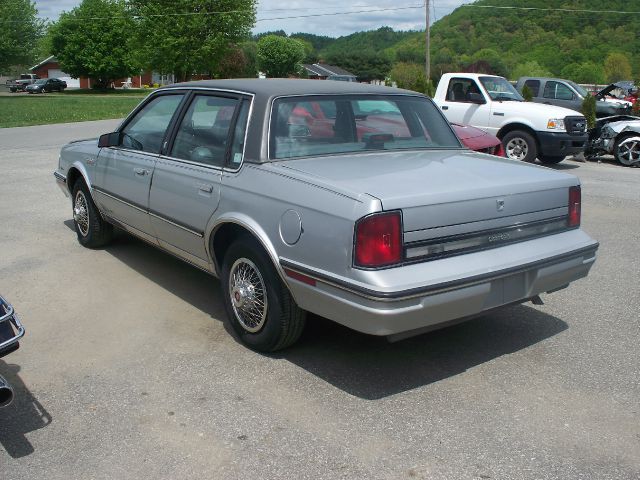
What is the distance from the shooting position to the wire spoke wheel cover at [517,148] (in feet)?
43.5

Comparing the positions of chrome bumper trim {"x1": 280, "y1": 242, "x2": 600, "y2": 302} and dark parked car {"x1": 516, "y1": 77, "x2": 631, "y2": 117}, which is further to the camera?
dark parked car {"x1": 516, "y1": 77, "x2": 631, "y2": 117}

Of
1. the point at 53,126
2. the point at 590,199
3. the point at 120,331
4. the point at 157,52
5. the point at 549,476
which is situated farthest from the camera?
the point at 157,52

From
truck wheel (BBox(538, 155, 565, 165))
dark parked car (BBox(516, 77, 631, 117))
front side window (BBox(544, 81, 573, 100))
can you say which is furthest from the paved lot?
front side window (BBox(544, 81, 573, 100))

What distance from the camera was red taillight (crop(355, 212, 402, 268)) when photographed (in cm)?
351

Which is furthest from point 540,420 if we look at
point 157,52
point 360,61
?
point 360,61

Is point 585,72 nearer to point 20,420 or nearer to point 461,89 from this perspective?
point 461,89

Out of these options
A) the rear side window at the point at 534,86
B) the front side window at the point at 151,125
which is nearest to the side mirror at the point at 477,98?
the rear side window at the point at 534,86

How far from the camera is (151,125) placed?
18.3 feet

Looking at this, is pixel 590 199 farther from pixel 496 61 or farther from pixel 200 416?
pixel 496 61

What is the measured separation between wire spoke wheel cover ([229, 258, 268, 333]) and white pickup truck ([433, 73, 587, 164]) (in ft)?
32.6

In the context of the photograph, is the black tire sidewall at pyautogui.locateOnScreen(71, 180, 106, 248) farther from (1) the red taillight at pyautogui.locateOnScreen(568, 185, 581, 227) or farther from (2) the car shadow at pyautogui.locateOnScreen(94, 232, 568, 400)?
(1) the red taillight at pyautogui.locateOnScreen(568, 185, 581, 227)

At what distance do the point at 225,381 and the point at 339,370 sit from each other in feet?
2.23

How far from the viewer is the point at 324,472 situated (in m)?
3.11

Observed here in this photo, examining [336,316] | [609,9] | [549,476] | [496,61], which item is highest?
[609,9]
